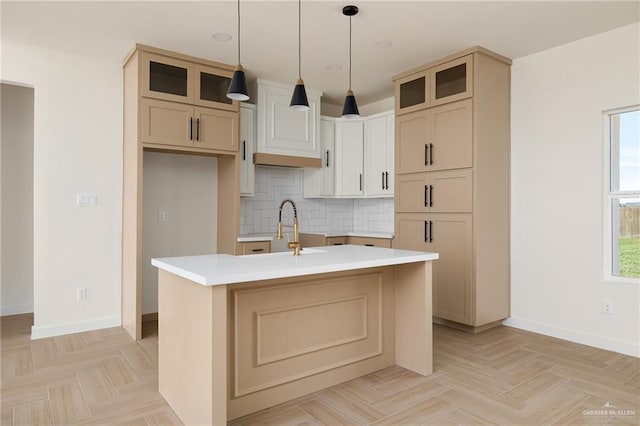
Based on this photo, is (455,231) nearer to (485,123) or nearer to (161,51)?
(485,123)

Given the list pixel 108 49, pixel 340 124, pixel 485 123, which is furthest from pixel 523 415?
pixel 108 49

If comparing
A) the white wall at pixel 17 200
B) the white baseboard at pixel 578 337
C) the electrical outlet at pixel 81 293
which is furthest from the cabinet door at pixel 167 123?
the white baseboard at pixel 578 337

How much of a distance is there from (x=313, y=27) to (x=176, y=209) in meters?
2.41

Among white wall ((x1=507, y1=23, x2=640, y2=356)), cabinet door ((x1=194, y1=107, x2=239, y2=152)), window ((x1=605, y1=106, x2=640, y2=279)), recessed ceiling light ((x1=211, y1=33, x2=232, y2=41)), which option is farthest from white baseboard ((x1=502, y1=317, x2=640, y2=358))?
recessed ceiling light ((x1=211, y1=33, x2=232, y2=41))

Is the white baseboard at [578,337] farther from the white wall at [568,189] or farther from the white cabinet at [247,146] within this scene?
the white cabinet at [247,146]

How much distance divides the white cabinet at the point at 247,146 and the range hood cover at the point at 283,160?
0.30 ft

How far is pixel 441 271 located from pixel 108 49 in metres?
3.81

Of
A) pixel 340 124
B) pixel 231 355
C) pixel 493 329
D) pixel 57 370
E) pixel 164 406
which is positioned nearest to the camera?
pixel 231 355

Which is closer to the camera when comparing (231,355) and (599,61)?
(231,355)

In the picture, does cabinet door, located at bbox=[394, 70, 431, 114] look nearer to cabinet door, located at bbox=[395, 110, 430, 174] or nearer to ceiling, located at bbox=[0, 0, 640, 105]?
cabinet door, located at bbox=[395, 110, 430, 174]

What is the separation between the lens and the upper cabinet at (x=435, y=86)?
153 inches

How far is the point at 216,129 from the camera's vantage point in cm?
411

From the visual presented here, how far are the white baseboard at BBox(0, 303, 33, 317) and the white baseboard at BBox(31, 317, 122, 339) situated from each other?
114 cm

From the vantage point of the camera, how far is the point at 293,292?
8.30 ft
